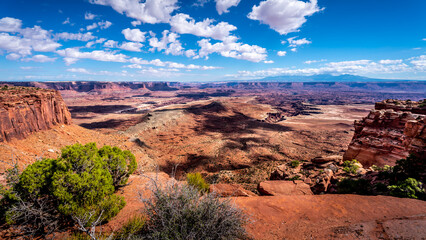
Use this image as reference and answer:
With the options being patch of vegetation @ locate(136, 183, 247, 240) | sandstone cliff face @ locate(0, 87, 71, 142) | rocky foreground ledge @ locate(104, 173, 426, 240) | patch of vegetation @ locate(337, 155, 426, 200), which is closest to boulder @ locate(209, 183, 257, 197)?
rocky foreground ledge @ locate(104, 173, 426, 240)

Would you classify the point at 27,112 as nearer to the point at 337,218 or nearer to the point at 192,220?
the point at 192,220

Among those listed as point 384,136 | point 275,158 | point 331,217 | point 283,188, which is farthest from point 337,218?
point 275,158

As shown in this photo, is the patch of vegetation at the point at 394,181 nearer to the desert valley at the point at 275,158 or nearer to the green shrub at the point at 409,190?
the green shrub at the point at 409,190

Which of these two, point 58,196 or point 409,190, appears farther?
point 409,190

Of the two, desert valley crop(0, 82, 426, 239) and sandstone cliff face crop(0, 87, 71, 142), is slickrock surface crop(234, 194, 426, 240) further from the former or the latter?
sandstone cliff face crop(0, 87, 71, 142)

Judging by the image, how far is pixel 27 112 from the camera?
1911cm

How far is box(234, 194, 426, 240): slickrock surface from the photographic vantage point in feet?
15.3

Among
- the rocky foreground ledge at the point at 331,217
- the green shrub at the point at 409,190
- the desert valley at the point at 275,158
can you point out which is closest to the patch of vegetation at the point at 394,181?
the green shrub at the point at 409,190

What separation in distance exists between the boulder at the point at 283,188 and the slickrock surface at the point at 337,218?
1.61 metres

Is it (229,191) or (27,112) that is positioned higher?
(27,112)

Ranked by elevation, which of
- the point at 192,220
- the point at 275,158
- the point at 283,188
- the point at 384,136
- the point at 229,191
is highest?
the point at 192,220

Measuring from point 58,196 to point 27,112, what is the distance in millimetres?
22052

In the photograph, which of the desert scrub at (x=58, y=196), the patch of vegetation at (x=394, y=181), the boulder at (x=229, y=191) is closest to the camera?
the desert scrub at (x=58, y=196)

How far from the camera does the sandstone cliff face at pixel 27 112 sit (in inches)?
659
